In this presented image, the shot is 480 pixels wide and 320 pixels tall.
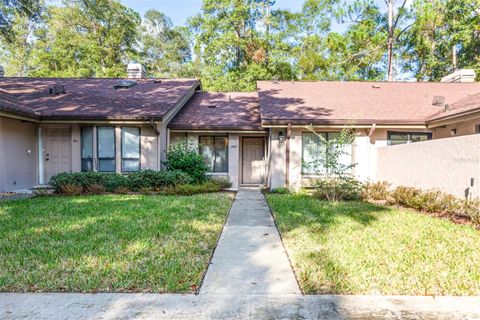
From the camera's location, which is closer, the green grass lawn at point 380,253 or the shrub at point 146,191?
the green grass lawn at point 380,253

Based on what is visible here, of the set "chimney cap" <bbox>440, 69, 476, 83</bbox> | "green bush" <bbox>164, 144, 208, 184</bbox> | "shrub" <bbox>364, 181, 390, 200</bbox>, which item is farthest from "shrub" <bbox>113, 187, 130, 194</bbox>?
"chimney cap" <bbox>440, 69, 476, 83</bbox>

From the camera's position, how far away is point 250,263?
14.2 ft

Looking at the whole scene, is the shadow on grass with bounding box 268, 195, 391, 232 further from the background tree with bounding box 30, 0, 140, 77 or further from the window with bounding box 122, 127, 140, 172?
the background tree with bounding box 30, 0, 140, 77

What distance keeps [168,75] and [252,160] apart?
22.3m

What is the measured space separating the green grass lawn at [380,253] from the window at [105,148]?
297 inches

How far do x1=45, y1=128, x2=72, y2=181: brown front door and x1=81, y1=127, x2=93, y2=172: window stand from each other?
59cm

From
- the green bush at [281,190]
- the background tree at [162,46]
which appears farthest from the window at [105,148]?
the background tree at [162,46]

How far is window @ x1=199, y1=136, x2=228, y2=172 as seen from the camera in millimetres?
13266

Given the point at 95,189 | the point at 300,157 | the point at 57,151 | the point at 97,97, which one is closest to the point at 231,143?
the point at 300,157

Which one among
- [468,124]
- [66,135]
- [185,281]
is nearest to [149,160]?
[66,135]

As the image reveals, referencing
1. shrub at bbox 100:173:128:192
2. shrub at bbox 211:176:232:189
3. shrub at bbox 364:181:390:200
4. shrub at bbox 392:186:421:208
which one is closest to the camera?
shrub at bbox 392:186:421:208

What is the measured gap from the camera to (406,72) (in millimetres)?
26312

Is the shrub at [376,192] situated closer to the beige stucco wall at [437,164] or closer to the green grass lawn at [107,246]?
the beige stucco wall at [437,164]

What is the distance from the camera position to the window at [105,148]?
12180 millimetres
